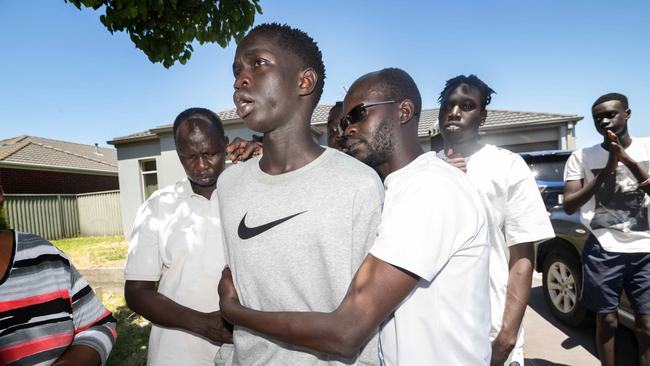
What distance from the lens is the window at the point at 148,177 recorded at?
15.8m

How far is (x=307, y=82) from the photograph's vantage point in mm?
1601

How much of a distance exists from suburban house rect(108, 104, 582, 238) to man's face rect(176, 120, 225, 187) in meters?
11.1

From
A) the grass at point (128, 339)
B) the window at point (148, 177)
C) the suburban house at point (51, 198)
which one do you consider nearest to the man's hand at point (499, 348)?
the grass at point (128, 339)

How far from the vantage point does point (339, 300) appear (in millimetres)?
1375

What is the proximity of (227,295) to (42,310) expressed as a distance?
2.06 feet

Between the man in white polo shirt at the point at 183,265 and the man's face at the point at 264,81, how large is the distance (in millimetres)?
771

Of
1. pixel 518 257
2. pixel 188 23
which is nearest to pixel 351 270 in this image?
pixel 518 257

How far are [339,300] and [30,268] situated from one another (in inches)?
43.2

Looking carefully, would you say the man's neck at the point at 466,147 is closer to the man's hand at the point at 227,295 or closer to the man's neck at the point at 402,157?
the man's neck at the point at 402,157

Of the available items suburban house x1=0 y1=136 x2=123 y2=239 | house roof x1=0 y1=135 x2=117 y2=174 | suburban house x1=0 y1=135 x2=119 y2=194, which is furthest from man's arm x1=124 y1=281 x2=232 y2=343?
house roof x1=0 y1=135 x2=117 y2=174

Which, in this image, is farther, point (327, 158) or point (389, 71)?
point (389, 71)

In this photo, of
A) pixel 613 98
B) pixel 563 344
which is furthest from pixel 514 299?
pixel 563 344

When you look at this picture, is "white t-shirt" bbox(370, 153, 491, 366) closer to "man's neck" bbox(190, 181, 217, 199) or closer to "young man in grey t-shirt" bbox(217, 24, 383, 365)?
"young man in grey t-shirt" bbox(217, 24, 383, 365)

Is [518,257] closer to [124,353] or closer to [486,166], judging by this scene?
[486,166]
